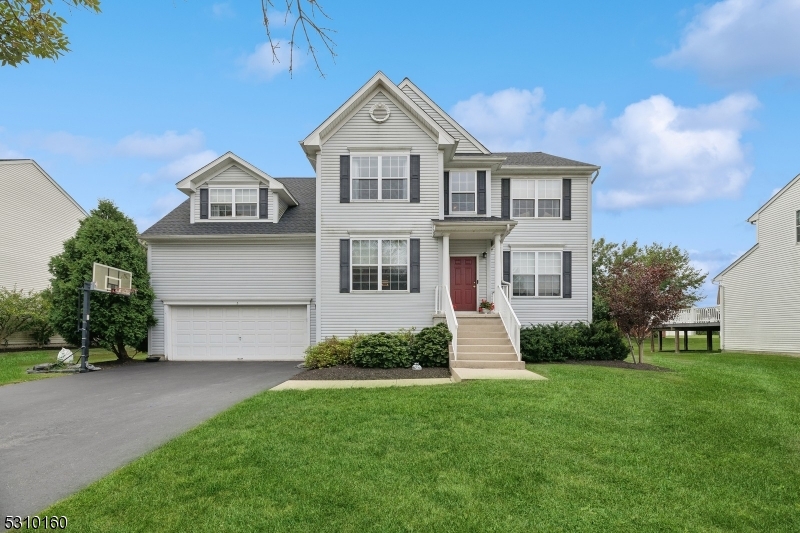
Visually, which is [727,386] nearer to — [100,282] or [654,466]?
[654,466]

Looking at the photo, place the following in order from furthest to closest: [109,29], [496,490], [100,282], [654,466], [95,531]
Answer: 1. [100,282]
2. [654,466]
3. [496,490]
4. [109,29]
5. [95,531]

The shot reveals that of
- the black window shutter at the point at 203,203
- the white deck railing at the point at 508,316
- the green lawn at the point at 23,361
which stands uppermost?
the black window shutter at the point at 203,203

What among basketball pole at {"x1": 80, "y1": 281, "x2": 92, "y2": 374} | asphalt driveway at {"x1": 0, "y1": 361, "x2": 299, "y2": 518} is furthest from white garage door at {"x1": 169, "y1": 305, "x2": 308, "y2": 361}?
basketball pole at {"x1": 80, "y1": 281, "x2": 92, "y2": 374}

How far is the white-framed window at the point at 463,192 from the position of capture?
16.7m

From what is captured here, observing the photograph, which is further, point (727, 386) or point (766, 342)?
point (766, 342)

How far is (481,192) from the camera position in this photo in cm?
1667

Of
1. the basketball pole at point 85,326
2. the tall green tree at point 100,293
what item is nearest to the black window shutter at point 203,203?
the tall green tree at point 100,293

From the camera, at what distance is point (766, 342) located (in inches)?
920

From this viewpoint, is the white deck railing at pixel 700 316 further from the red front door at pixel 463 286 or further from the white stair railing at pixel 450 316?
the white stair railing at pixel 450 316

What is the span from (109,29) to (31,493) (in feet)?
15.1

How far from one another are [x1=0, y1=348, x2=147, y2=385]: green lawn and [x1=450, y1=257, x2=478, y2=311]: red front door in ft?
40.8

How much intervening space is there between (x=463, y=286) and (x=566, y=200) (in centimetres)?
506

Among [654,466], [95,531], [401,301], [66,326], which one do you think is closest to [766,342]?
[401,301]

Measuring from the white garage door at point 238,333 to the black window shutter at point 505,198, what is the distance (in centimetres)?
806
